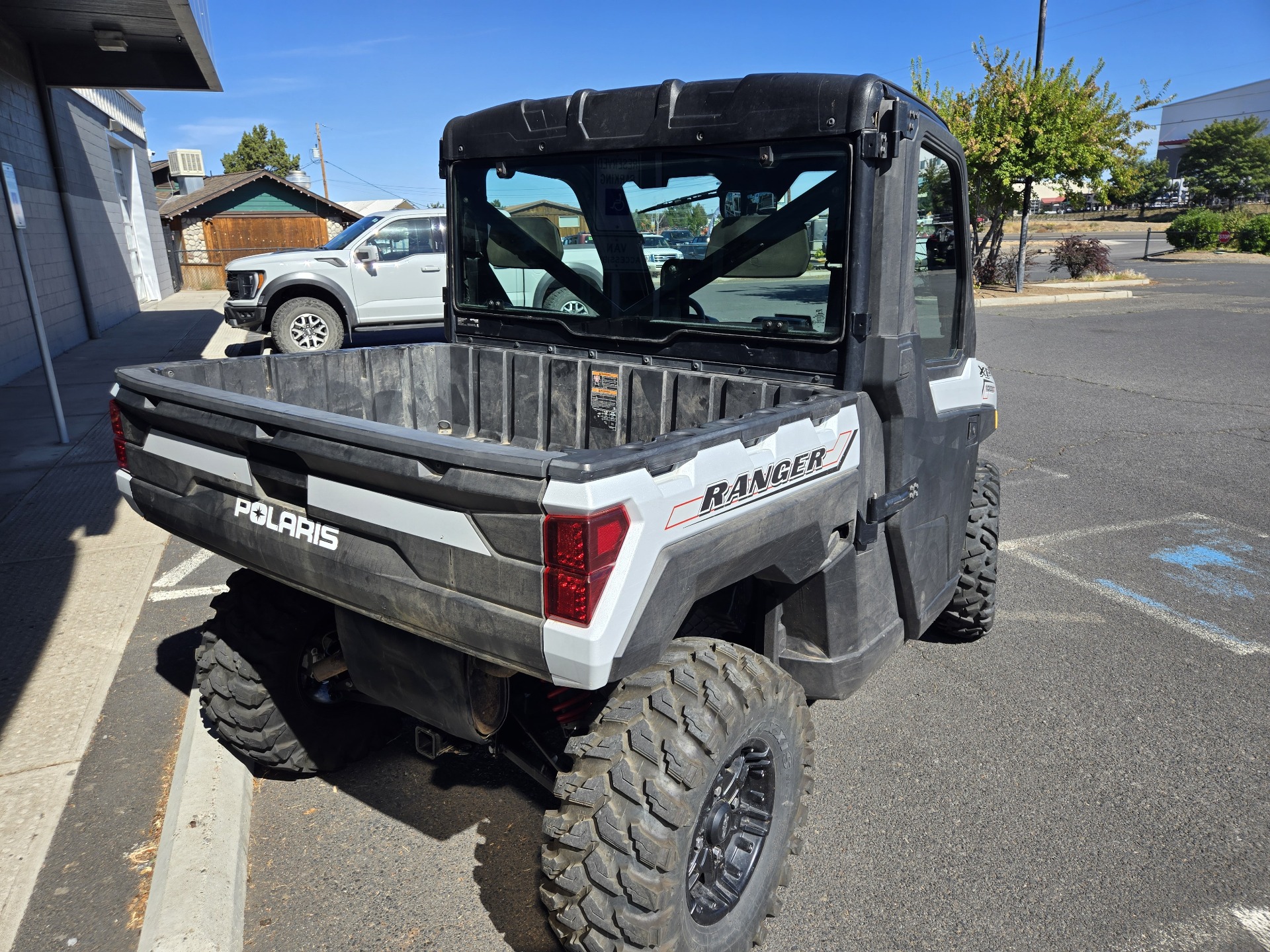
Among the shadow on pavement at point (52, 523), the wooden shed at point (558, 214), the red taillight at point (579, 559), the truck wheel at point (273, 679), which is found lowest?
the shadow on pavement at point (52, 523)

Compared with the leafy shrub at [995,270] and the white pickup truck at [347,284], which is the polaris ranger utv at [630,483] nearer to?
the white pickup truck at [347,284]

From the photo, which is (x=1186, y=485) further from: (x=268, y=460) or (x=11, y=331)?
(x=11, y=331)

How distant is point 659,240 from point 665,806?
2.08 m

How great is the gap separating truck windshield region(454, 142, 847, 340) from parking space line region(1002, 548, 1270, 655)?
10.2 ft

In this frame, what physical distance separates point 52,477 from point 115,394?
5.05 metres

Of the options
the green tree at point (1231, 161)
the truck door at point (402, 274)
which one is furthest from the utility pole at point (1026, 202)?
the green tree at point (1231, 161)

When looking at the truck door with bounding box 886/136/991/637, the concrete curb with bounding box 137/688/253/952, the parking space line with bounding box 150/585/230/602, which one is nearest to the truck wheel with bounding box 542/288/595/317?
the truck door with bounding box 886/136/991/637

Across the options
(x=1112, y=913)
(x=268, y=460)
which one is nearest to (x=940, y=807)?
Answer: (x=1112, y=913)

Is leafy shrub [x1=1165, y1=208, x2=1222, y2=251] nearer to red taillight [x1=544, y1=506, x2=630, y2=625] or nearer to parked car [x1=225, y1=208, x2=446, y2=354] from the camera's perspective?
parked car [x1=225, y1=208, x2=446, y2=354]

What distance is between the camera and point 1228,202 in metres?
70.6

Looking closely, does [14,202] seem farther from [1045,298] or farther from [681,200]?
[1045,298]

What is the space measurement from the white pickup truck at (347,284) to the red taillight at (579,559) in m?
10.9

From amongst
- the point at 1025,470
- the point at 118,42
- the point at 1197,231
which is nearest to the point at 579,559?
the point at 1025,470

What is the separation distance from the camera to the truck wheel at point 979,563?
4164 millimetres
